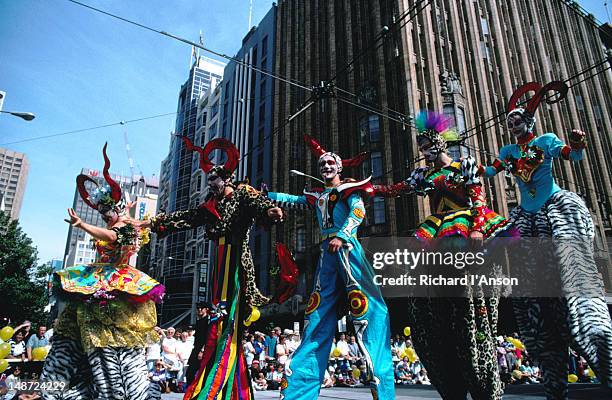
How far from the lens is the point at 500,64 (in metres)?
27.8

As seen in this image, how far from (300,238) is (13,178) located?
349 feet

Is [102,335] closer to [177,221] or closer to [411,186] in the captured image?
[177,221]

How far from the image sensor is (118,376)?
378 centimetres

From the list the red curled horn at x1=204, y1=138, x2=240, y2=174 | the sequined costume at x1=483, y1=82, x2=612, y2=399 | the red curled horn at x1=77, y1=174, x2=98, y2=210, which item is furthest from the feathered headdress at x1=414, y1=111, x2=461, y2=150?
the red curled horn at x1=77, y1=174, x2=98, y2=210

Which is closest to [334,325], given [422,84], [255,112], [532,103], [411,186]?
[411,186]

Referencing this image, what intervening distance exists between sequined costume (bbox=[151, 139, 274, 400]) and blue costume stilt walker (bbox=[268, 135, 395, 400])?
0.49m

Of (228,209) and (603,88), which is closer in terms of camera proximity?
(228,209)

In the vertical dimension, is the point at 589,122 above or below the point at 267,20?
below

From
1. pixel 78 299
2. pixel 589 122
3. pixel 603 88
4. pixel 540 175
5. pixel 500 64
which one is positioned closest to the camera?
pixel 540 175

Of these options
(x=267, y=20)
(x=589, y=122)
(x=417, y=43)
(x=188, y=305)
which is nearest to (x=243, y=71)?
(x=267, y=20)

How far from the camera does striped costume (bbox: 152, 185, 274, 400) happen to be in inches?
133

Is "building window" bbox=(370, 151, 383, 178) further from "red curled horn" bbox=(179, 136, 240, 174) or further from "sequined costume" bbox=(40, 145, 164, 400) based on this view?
"sequined costume" bbox=(40, 145, 164, 400)

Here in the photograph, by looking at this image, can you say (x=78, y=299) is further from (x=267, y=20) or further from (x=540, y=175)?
(x=267, y=20)

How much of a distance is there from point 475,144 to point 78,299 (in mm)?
22911
